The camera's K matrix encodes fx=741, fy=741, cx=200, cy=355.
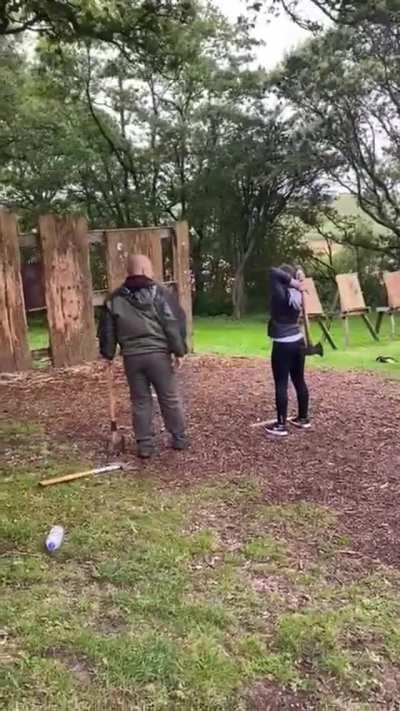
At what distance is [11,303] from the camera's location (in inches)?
327

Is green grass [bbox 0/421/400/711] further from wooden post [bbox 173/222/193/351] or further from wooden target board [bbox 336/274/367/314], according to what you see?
wooden target board [bbox 336/274/367/314]

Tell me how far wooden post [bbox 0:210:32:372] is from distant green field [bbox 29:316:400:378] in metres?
1.07

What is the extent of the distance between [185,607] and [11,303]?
5765mm

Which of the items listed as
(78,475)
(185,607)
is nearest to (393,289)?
(78,475)

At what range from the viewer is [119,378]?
8547 millimetres

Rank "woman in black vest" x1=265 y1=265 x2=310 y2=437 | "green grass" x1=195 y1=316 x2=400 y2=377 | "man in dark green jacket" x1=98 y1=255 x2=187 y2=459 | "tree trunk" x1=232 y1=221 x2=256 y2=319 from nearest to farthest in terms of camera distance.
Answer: "man in dark green jacket" x1=98 y1=255 x2=187 y2=459, "woman in black vest" x1=265 y1=265 x2=310 y2=437, "green grass" x1=195 y1=316 x2=400 y2=377, "tree trunk" x1=232 y1=221 x2=256 y2=319

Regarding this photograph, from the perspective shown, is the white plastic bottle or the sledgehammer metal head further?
the sledgehammer metal head

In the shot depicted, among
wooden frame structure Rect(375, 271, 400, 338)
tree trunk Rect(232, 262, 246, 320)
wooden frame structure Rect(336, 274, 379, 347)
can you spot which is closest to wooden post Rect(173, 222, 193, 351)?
wooden frame structure Rect(336, 274, 379, 347)

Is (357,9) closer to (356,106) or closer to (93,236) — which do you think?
(93,236)

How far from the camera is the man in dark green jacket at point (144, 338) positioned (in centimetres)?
532

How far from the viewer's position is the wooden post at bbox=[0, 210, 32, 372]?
8.20 meters

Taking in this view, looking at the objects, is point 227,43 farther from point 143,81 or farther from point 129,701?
point 129,701

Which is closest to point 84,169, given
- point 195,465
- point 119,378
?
point 119,378

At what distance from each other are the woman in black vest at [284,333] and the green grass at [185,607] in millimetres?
1500
